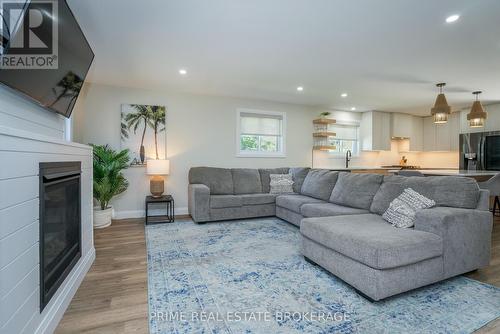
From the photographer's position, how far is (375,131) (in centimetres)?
658

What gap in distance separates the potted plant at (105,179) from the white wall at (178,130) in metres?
0.40

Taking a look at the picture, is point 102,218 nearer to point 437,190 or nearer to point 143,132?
point 143,132

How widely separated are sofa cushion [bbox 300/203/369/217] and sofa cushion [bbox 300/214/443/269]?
679 millimetres

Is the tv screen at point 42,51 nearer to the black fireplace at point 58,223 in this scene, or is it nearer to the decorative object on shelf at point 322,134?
the black fireplace at point 58,223

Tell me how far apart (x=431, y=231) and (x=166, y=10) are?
2.94 m

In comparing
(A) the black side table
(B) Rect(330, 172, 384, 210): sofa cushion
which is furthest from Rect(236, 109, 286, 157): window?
(B) Rect(330, 172, 384, 210): sofa cushion

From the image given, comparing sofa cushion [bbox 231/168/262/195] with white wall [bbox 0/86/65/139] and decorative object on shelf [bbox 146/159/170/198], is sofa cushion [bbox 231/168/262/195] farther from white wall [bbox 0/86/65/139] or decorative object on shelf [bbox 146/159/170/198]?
white wall [bbox 0/86/65/139]

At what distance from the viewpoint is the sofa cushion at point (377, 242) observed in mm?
1796

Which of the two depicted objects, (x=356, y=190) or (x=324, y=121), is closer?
(x=356, y=190)

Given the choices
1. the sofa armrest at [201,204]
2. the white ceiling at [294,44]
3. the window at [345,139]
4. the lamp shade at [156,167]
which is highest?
the white ceiling at [294,44]

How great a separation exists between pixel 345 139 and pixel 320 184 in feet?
10.4

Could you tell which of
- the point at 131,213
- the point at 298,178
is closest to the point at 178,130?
the point at 131,213

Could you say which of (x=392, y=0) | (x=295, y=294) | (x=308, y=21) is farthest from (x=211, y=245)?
(x=392, y=0)

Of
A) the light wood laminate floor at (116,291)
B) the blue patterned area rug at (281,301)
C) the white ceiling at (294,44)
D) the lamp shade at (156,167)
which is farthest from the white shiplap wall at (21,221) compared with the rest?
the lamp shade at (156,167)
